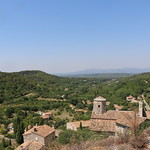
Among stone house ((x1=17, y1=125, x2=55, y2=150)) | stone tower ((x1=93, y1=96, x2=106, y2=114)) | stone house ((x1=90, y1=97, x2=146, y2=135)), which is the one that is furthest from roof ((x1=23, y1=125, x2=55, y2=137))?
stone house ((x1=90, y1=97, x2=146, y2=135))

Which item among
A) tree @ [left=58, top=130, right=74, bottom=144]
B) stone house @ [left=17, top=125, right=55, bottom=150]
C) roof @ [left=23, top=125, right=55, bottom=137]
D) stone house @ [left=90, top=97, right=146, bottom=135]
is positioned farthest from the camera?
roof @ [left=23, top=125, right=55, bottom=137]

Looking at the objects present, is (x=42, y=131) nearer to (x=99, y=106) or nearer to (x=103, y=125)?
(x=99, y=106)

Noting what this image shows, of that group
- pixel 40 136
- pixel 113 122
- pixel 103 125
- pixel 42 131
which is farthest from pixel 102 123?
pixel 42 131

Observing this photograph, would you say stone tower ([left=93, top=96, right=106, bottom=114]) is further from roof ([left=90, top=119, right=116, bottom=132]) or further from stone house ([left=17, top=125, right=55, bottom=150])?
stone house ([left=17, top=125, right=55, bottom=150])

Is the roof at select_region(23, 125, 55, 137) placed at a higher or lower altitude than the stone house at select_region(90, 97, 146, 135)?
lower

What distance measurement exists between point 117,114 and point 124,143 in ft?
34.7

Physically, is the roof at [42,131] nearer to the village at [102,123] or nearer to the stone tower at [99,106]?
the village at [102,123]

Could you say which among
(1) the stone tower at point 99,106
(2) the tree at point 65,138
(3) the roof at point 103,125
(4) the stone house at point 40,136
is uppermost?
(1) the stone tower at point 99,106

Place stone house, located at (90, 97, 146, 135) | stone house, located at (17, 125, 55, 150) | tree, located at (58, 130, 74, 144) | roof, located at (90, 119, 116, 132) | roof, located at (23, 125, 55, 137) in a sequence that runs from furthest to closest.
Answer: roof, located at (23, 125, 55, 137), stone house, located at (17, 125, 55, 150), roof, located at (90, 119, 116, 132), stone house, located at (90, 97, 146, 135), tree, located at (58, 130, 74, 144)

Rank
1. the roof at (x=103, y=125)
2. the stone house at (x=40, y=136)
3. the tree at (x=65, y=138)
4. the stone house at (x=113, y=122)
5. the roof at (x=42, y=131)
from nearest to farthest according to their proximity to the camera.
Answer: the tree at (x=65, y=138) < the stone house at (x=113, y=122) < the roof at (x=103, y=125) < the stone house at (x=40, y=136) < the roof at (x=42, y=131)

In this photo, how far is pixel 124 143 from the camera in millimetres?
7555

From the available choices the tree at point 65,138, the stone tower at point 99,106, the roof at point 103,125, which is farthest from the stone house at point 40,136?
the roof at point 103,125

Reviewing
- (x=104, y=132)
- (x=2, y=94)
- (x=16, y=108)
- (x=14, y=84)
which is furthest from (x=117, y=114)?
(x=14, y=84)

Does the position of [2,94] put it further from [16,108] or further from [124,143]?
[124,143]
